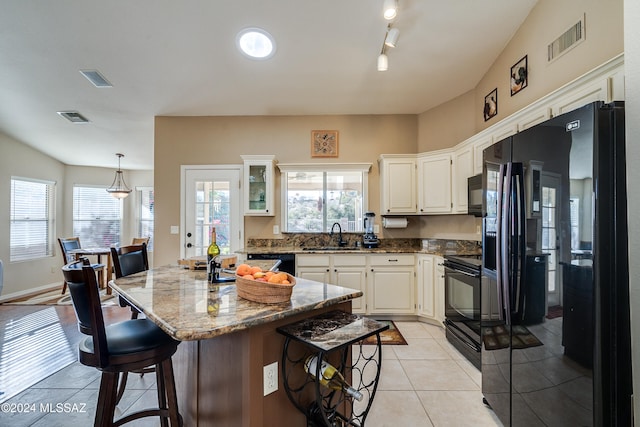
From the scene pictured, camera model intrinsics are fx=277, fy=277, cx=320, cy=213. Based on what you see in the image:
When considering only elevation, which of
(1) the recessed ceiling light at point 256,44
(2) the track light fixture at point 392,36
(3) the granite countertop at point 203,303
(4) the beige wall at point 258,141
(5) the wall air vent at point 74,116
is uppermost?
(1) the recessed ceiling light at point 256,44

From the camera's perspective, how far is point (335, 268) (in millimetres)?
3578

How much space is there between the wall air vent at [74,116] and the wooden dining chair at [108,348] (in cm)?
423

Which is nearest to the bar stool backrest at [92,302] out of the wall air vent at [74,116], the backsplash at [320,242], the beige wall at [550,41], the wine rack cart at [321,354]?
the wine rack cart at [321,354]

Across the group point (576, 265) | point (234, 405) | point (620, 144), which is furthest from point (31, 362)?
point (620, 144)

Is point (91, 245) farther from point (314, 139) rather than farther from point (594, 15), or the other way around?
point (594, 15)

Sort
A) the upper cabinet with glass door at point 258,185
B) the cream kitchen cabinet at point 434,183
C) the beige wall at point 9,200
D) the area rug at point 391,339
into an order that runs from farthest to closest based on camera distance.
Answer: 1. the beige wall at point 9,200
2. the upper cabinet with glass door at point 258,185
3. the cream kitchen cabinet at point 434,183
4. the area rug at point 391,339

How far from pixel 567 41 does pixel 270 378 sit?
3112mm

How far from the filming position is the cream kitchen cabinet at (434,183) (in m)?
3.54

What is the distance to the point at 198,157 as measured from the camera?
4.25 meters

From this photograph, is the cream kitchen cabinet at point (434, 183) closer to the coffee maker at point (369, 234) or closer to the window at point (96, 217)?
the coffee maker at point (369, 234)

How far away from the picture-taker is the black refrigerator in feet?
3.76

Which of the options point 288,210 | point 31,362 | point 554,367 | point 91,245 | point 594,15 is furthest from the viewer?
point 91,245

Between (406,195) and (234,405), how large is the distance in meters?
→ 3.31

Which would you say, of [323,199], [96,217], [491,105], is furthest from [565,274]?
[96,217]
